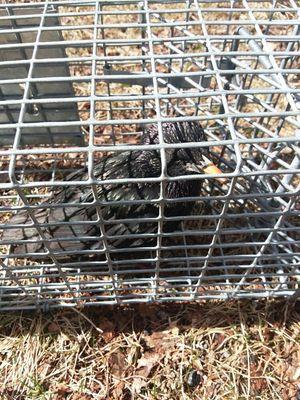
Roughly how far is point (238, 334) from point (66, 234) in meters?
1.07

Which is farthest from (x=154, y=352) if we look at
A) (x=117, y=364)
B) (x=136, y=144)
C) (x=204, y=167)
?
(x=136, y=144)

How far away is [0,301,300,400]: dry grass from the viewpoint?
2.02m

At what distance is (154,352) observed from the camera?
213 centimetres

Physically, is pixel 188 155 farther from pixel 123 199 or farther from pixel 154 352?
pixel 154 352

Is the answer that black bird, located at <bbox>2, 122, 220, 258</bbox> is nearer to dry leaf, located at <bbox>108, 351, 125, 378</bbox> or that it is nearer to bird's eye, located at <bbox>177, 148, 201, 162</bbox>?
bird's eye, located at <bbox>177, 148, 201, 162</bbox>

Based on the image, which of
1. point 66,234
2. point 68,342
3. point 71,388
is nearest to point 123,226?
point 66,234

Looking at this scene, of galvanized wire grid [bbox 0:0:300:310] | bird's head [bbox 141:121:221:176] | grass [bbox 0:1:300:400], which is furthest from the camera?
bird's head [bbox 141:121:221:176]

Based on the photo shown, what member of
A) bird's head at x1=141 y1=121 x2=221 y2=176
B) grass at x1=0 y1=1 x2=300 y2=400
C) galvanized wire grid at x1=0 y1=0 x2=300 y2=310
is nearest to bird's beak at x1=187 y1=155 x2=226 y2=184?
bird's head at x1=141 y1=121 x2=221 y2=176

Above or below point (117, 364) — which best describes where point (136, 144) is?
above

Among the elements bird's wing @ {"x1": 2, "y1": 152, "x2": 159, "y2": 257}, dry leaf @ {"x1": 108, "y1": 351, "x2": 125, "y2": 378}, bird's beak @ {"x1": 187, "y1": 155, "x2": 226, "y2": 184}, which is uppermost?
bird's beak @ {"x1": 187, "y1": 155, "x2": 226, "y2": 184}

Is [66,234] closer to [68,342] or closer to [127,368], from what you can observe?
[68,342]

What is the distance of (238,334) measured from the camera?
2168mm

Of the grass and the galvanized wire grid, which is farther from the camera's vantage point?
the grass

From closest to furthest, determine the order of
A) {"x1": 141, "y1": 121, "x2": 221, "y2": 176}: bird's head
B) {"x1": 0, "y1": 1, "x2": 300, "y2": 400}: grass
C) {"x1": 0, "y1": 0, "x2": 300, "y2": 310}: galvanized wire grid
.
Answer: {"x1": 0, "y1": 0, "x2": 300, "y2": 310}: galvanized wire grid
{"x1": 0, "y1": 1, "x2": 300, "y2": 400}: grass
{"x1": 141, "y1": 121, "x2": 221, "y2": 176}: bird's head
